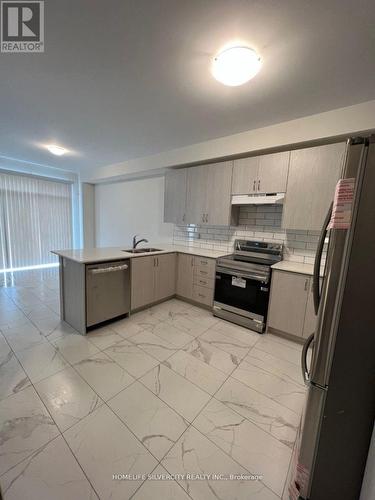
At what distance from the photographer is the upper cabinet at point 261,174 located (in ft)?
8.31

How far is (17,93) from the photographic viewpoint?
6.80ft

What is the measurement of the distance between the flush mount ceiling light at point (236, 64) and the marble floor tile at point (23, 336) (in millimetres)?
3098

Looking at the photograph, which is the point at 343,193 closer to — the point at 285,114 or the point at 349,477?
the point at 349,477

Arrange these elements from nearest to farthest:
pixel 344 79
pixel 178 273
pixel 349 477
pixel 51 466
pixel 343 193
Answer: pixel 343 193 < pixel 349 477 < pixel 51 466 < pixel 344 79 < pixel 178 273

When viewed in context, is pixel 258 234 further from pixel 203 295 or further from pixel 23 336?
pixel 23 336

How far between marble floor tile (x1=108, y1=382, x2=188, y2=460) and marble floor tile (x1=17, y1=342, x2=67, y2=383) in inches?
28.2

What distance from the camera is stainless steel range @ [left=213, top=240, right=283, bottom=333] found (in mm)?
2582

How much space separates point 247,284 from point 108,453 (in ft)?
6.84

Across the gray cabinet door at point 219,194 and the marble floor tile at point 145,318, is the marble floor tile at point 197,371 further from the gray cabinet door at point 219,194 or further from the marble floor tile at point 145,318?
the gray cabinet door at point 219,194

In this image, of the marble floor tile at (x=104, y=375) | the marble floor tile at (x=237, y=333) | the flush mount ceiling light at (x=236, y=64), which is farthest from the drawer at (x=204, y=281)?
the flush mount ceiling light at (x=236, y=64)

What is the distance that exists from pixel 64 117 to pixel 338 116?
3.16 meters

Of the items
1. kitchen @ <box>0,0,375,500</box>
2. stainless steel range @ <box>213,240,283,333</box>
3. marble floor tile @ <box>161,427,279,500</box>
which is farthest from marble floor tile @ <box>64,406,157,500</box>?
stainless steel range @ <box>213,240,283,333</box>

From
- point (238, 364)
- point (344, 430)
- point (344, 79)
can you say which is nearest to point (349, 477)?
point (344, 430)

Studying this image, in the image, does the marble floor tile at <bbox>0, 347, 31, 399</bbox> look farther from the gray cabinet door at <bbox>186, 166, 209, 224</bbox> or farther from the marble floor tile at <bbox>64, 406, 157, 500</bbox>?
the gray cabinet door at <bbox>186, 166, 209, 224</bbox>
